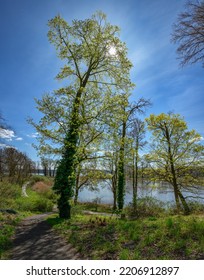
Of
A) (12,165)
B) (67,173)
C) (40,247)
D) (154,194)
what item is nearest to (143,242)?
(40,247)

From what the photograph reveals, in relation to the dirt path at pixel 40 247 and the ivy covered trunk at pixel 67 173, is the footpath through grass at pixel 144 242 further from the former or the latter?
the ivy covered trunk at pixel 67 173

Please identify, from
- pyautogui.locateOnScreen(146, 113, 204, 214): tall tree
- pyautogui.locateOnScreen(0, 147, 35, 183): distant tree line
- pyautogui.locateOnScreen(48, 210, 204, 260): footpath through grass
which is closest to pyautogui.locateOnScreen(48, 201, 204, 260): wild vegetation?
pyautogui.locateOnScreen(48, 210, 204, 260): footpath through grass

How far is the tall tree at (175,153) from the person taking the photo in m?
17.3

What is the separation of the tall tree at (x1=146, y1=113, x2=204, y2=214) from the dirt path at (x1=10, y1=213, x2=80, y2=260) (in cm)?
1118

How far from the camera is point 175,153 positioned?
57.7 feet

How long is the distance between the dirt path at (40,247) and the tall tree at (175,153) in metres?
11.2

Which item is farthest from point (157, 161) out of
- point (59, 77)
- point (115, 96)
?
point (59, 77)

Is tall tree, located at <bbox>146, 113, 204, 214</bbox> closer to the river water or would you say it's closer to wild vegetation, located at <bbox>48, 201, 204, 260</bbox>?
the river water

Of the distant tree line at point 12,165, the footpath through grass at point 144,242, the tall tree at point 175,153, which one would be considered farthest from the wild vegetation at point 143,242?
the distant tree line at point 12,165

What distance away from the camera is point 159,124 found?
18.5 meters

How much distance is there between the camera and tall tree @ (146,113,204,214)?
56.9ft

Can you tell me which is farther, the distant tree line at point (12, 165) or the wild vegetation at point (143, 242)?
the distant tree line at point (12, 165)

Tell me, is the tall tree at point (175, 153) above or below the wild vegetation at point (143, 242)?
above
